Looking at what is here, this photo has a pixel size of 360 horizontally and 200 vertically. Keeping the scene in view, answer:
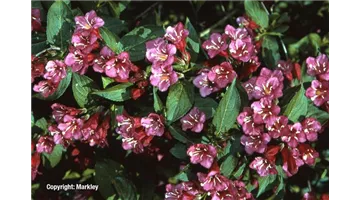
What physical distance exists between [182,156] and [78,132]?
299mm

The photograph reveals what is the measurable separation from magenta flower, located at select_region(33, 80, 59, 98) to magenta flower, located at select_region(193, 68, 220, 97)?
0.40 meters

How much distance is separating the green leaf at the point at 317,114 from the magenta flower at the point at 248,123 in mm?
179

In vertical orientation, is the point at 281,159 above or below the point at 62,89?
below

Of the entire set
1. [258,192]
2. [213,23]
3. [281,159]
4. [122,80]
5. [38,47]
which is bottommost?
[258,192]

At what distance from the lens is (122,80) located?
4.88 feet

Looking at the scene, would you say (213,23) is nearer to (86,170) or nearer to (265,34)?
(265,34)

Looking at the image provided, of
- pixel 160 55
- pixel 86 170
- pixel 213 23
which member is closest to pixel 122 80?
pixel 160 55

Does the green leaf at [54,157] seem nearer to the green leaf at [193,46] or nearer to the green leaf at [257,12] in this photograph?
the green leaf at [193,46]

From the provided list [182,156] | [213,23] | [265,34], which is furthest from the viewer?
[213,23]

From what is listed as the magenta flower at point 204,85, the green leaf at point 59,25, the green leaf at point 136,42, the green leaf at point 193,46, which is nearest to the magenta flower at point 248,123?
the magenta flower at point 204,85

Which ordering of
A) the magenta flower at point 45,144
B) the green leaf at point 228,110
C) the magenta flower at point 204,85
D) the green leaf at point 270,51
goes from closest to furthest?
the green leaf at point 228,110 < the magenta flower at point 204,85 < the magenta flower at point 45,144 < the green leaf at point 270,51

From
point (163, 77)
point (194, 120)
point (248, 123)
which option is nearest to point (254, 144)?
point (248, 123)

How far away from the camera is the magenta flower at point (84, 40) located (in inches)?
57.7

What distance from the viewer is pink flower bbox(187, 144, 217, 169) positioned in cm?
144
